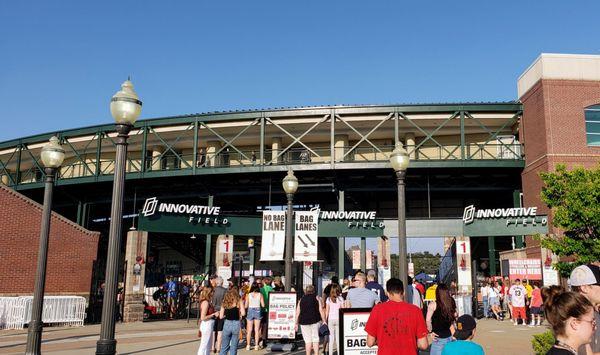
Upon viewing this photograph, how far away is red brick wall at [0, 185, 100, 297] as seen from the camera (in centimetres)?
2153

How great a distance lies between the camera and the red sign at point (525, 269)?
22725 millimetres

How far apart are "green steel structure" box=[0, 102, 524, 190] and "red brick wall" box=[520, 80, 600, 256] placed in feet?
6.50

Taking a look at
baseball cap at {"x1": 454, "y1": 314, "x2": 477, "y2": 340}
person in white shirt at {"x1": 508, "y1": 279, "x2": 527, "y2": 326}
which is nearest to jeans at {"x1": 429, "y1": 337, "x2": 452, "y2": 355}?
baseball cap at {"x1": 454, "y1": 314, "x2": 477, "y2": 340}

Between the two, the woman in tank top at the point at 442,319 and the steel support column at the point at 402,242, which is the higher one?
the steel support column at the point at 402,242

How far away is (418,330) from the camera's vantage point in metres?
5.47

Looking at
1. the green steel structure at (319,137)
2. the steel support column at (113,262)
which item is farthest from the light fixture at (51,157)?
the green steel structure at (319,137)

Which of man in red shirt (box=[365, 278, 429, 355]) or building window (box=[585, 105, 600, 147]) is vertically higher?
building window (box=[585, 105, 600, 147])

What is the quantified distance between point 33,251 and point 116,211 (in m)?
18.6

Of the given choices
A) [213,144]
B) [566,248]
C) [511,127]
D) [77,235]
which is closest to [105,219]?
[213,144]

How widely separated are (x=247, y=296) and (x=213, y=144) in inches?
820

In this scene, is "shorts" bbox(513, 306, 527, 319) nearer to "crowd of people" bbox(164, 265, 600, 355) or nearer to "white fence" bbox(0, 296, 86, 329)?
"crowd of people" bbox(164, 265, 600, 355)

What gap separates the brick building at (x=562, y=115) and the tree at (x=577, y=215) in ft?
32.2

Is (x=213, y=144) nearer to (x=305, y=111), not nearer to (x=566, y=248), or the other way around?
(x=305, y=111)

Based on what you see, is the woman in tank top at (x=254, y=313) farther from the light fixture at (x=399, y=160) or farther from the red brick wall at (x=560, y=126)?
the red brick wall at (x=560, y=126)
